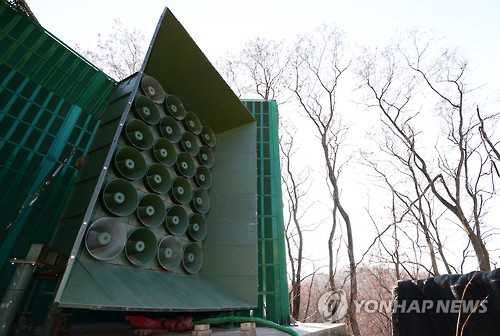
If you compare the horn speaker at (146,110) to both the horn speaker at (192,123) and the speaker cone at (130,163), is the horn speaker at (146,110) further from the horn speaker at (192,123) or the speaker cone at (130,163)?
the horn speaker at (192,123)

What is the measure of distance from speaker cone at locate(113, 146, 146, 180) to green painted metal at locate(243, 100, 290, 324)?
4302 millimetres

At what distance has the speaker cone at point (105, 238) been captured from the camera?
5113 millimetres

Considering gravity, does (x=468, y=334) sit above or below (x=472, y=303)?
below

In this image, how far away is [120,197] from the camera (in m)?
5.80

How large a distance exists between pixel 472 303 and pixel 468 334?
0.41 m

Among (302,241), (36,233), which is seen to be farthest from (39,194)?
(302,241)

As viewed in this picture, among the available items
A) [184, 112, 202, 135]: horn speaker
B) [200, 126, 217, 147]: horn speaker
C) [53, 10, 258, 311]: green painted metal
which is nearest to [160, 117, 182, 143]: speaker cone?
[53, 10, 258, 311]: green painted metal

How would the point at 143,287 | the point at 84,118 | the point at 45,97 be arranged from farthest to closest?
the point at 84,118
the point at 45,97
the point at 143,287

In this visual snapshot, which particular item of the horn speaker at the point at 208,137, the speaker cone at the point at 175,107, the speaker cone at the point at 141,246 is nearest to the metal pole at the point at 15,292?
the speaker cone at the point at 141,246

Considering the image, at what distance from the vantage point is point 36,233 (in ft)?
21.8

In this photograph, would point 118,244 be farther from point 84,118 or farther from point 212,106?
point 212,106

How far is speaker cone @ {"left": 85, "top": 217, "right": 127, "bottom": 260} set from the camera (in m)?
5.11

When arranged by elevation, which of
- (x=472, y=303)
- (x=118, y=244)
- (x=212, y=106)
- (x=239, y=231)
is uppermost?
(x=212, y=106)

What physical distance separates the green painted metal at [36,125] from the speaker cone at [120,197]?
2198mm
